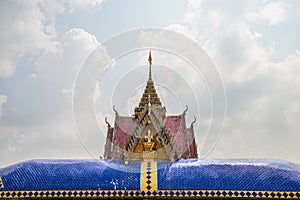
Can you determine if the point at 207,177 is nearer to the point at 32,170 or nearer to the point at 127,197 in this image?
the point at 127,197

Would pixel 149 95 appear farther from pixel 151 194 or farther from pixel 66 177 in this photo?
pixel 151 194

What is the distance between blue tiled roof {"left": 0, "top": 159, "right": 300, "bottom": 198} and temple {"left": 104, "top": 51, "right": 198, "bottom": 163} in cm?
236

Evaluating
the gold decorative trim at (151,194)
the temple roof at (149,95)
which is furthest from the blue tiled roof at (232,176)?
the temple roof at (149,95)

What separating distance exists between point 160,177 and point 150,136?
6.48 m

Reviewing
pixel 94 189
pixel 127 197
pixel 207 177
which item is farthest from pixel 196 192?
pixel 94 189

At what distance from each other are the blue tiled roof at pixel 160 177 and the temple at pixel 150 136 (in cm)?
236

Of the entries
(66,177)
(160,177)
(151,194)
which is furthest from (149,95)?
(151,194)

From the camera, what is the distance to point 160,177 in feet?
29.7

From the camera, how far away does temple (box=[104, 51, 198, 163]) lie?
1460cm

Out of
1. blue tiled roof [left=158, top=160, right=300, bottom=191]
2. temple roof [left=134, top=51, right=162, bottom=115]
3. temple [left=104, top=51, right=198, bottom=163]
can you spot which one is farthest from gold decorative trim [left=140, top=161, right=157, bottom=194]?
temple roof [left=134, top=51, right=162, bottom=115]

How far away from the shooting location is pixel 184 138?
19703 millimetres

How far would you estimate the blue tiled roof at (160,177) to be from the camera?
8703 millimetres

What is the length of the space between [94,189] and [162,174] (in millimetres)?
2053

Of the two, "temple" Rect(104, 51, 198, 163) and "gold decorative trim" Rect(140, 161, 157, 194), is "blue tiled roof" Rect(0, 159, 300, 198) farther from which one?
"temple" Rect(104, 51, 198, 163)
